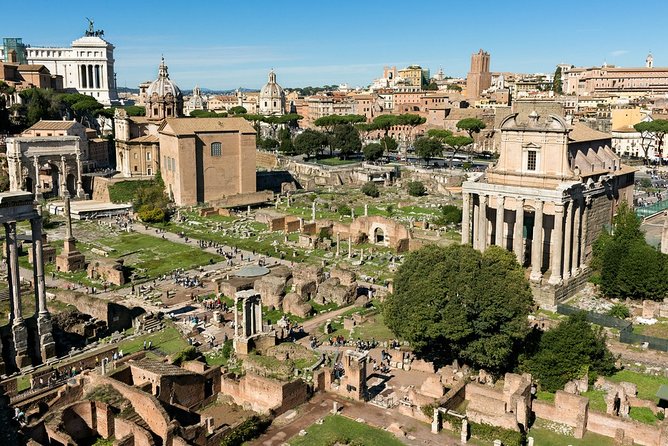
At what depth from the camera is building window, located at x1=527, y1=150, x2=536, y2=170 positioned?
38000mm

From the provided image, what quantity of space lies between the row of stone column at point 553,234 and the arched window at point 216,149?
34914mm

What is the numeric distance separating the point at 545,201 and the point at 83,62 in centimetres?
10754

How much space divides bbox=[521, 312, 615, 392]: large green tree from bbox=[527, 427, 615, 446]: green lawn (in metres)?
3.24

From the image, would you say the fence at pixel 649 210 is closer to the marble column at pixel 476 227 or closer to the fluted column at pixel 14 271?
the marble column at pixel 476 227

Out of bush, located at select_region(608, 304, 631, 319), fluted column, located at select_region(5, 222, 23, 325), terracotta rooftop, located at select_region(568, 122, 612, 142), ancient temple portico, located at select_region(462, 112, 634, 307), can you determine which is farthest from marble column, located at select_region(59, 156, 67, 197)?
bush, located at select_region(608, 304, 631, 319)

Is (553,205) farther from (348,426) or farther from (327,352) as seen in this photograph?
(348,426)

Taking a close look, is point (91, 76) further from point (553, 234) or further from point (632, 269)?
point (632, 269)

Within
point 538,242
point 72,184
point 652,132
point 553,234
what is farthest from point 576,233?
point 652,132

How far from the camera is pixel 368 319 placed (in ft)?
113

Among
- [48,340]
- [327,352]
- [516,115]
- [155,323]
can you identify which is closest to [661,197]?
[516,115]

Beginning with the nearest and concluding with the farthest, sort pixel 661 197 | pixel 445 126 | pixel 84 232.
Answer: pixel 84 232 < pixel 661 197 < pixel 445 126

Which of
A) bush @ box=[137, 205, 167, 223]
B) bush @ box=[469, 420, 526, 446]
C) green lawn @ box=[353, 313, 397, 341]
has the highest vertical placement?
bush @ box=[137, 205, 167, 223]

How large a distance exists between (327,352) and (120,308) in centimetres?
1125

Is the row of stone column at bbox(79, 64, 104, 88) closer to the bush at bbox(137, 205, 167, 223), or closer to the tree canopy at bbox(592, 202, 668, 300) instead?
the bush at bbox(137, 205, 167, 223)
